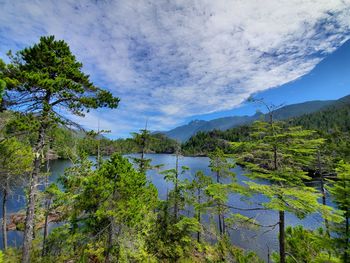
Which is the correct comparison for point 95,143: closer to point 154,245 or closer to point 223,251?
point 154,245

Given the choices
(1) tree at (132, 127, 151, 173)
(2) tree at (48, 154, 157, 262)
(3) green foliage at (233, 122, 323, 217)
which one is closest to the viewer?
(3) green foliage at (233, 122, 323, 217)

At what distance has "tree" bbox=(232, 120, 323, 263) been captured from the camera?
6.40 meters

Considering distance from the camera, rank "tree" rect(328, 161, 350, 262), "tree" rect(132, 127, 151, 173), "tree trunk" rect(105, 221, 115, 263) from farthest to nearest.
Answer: "tree" rect(132, 127, 151, 173), "tree trunk" rect(105, 221, 115, 263), "tree" rect(328, 161, 350, 262)

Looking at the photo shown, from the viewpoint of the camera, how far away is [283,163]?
784cm

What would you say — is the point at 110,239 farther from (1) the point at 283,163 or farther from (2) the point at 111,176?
(1) the point at 283,163

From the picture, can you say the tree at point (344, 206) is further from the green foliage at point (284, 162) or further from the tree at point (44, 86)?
the tree at point (44, 86)

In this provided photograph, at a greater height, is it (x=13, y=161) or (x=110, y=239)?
(x=13, y=161)

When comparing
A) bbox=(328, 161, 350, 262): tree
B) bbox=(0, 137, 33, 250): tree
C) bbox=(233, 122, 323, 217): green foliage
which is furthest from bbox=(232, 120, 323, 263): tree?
bbox=(0, 137, 33, 250): tree

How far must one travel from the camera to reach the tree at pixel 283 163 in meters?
6.40

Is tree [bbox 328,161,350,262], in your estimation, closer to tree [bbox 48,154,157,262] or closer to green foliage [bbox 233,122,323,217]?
green foliage [bbox 233,122,323,217]

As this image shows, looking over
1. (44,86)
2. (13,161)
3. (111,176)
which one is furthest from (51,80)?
(13,161)

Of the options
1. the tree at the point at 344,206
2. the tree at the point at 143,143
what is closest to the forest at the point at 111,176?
the tree at the point at 344,206

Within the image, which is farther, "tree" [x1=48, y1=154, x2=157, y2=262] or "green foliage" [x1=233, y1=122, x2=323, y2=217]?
"tree" [x1=48, y1=154, x2=157, y2=262]

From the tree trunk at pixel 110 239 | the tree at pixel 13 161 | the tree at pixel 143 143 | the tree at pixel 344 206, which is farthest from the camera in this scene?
the tree at pixel 143 143
